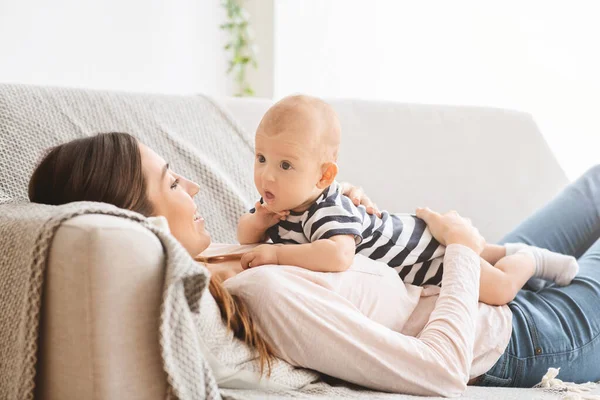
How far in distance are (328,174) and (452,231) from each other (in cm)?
29

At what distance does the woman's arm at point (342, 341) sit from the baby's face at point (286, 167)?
19 cm

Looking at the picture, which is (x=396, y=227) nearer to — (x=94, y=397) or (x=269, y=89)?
(x=94, y=397)

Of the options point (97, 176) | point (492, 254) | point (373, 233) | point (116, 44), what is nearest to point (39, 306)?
point (97, 176)

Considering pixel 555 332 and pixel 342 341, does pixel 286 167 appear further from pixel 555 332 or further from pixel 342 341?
pixel 555 332

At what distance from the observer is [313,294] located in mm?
1110

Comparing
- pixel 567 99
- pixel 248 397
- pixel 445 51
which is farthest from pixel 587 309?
pixel 445 51

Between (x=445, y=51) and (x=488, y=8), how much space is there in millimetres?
256

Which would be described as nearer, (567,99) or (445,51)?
(567,99)

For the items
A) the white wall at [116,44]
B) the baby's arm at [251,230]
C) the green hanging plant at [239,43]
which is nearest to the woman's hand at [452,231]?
the baby's arm at [251,230]

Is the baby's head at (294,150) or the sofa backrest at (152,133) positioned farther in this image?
the sofa backrest at (152,133)

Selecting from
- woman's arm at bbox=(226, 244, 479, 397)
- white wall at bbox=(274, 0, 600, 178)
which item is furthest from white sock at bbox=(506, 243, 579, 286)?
white wall at bbox=(274, 0, 600, 178)

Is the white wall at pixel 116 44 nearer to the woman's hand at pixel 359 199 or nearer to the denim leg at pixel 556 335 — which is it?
the woman's hand at pixel 359 199

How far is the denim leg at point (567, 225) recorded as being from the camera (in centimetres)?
184

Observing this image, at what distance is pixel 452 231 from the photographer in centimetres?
141
